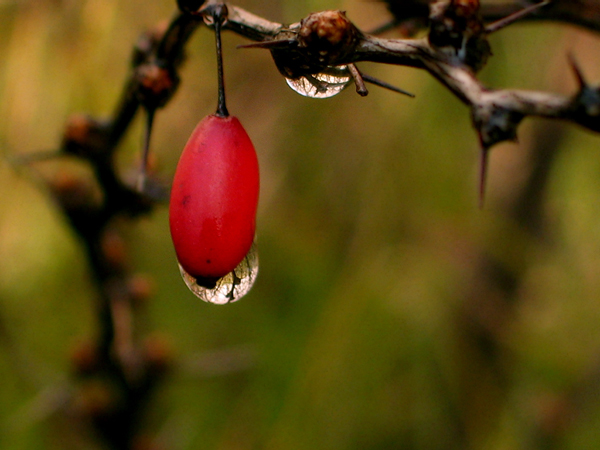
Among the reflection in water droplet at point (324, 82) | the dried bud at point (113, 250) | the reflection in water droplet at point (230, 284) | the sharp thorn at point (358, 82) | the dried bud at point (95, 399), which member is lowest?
the dried bud at point (95, 399)

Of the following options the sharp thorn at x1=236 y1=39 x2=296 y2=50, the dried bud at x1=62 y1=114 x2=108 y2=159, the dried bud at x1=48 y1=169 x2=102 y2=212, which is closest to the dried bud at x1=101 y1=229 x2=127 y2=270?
the dried bud at x1=48 y1=169 x2=102 y2=212

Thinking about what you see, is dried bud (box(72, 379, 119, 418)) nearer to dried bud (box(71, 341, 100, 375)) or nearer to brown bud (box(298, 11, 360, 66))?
dried bud (box(71, 341, 100, 375))

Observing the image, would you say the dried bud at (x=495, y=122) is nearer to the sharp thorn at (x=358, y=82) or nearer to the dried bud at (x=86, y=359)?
the sharp thorn at (x=358, y=82)

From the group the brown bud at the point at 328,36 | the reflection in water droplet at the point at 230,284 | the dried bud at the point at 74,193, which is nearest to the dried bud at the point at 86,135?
the dried bud at the point at 74,193

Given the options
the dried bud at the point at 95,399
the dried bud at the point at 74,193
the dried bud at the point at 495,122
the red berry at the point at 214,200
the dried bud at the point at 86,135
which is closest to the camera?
the dried bud at the point at 495,122

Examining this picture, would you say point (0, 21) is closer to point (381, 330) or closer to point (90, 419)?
point (90, 419)

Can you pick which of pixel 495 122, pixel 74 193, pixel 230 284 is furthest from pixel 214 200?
pixel 74 193

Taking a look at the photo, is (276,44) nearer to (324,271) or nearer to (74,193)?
(74,193)
